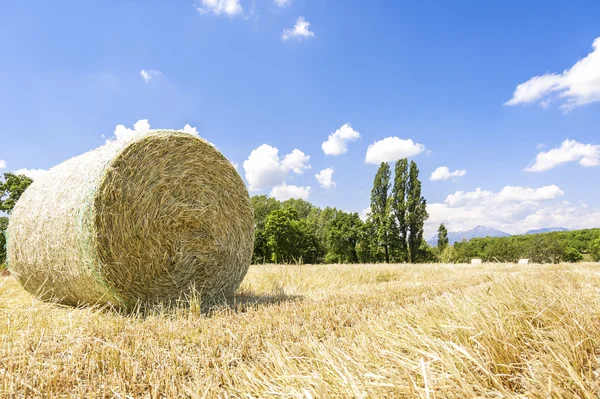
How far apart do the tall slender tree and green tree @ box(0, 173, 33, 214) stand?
3471 cm

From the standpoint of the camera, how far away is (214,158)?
571 centimetres

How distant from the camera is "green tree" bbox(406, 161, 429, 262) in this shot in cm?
3812

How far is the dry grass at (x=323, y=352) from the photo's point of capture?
149cm

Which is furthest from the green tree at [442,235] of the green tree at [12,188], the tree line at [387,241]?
the green tree at [12,188]

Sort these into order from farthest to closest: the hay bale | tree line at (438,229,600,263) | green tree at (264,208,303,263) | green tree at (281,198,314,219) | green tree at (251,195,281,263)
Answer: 1. green tree at (281,198,314,219)
2. green tree at (251,195,281,263)
3. green tree at (264,208,303,263)
4. tree line at (438,229,600,263)
5. the hay bale

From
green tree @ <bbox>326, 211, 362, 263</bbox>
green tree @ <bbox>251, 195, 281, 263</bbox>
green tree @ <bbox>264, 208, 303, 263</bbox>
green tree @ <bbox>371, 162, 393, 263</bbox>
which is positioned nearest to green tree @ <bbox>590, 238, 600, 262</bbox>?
green tree @ <bbox>371, 162, 393, 263</bbox>

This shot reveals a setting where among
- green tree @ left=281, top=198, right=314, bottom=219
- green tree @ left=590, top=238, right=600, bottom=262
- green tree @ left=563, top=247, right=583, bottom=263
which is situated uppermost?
green tree @ left=281, top=198, right=314, bottom=219

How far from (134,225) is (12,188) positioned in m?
33.3

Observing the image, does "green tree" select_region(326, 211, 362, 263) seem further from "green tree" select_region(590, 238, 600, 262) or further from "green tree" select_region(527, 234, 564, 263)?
"green tree" select_region(590, 238, 600, 262)

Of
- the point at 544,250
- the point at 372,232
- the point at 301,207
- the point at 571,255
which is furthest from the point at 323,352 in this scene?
the point at 301,207

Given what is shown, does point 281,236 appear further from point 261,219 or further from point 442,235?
point 442,235

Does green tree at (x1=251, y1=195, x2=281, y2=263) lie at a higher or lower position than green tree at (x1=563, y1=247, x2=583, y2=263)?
higher

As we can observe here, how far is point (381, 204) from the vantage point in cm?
4178

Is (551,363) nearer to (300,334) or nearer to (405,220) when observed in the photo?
(300,334)
